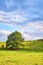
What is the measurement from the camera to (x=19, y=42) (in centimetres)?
10731

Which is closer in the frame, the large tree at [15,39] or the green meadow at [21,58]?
the green meadow at [21,58]

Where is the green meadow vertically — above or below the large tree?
below

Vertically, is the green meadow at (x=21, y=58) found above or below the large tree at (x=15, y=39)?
below

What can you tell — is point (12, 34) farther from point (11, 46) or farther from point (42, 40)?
point (42, 40)

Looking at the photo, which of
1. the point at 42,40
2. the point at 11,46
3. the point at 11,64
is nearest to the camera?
the point at 11,64

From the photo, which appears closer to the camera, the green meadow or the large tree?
the green meadow

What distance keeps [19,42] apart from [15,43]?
2.36 m

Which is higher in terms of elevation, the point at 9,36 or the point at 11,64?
the point at 9,36

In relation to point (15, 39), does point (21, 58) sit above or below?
below

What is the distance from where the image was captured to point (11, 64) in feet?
97.2

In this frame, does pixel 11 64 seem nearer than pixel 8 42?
Yes

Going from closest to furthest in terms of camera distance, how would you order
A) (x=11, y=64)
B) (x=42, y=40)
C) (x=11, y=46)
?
(x=11, y=64) < (x=11, y=46) < (x=42, y=40)

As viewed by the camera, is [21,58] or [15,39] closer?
[21,58]

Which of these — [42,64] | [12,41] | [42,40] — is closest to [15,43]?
[12,41]
